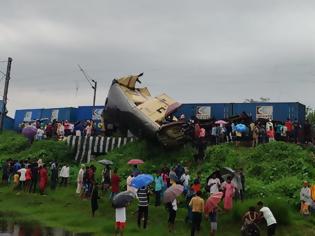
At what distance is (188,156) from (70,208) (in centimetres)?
714

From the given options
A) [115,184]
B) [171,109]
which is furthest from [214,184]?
[171,109]

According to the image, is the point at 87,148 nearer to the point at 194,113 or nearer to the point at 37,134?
the point at 37,134

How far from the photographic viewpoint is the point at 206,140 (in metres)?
29.1

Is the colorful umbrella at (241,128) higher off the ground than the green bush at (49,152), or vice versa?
the colorful umbrella at (241,128)

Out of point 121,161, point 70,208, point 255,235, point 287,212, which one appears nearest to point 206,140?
point 121,161

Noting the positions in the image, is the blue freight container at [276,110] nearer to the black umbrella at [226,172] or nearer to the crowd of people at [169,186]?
the crowd of people at [169,186]

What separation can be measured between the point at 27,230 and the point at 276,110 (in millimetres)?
21088

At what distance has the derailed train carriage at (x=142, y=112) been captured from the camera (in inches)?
1070

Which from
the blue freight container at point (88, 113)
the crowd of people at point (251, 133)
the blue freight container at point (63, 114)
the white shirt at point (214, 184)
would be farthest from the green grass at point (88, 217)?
the blue freight container at point (63, 114)

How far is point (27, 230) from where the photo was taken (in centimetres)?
1734

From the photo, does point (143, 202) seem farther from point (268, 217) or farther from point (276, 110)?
point (276, 110)

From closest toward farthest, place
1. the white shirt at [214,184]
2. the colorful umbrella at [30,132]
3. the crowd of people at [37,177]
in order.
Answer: the white shirt at [214,184] < the crowd of people at [37,177] < the colorful umbrella at [30,132]

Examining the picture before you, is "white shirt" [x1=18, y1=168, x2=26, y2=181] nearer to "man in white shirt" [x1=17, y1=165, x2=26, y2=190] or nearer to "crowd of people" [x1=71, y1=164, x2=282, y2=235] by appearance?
"man in white shirt" [x1=17, y1=165, x2=26, y2=190]

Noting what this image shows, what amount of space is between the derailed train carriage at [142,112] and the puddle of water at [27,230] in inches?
397
